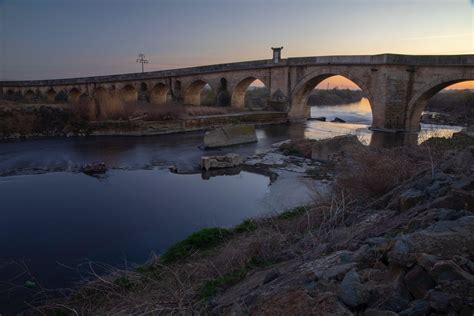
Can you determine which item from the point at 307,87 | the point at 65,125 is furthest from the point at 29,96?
the point at 307,87

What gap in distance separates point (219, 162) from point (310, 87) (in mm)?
14393

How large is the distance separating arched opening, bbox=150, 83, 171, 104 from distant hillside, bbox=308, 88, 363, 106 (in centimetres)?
2029

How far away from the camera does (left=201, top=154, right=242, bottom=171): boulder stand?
10992 mm

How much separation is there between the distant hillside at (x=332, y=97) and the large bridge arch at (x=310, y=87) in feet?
75.5

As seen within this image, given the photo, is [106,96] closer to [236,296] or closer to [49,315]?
[49,315]

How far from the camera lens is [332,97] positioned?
5119 centimetres

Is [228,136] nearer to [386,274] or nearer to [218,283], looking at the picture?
[218,283]

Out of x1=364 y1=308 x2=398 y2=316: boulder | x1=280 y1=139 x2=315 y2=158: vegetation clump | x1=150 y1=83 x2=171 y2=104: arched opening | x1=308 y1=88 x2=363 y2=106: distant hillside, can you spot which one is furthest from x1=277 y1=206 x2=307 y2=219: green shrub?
x1=308 y1=88 x2=363 y2=106: distant hillside

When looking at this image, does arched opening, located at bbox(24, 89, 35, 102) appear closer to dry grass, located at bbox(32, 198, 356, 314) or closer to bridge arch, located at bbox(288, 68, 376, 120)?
bridge arch, located at bbox(288, 68, 376, 120)

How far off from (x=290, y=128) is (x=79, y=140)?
38.8 ft

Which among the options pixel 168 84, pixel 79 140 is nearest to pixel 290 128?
pixel 79 140

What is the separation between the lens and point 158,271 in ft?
15.3

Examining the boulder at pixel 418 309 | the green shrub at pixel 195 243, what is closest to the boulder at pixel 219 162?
the green shrub at pixel 195 243

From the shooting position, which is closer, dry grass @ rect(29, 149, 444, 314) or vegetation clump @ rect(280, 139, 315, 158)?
dry grass @ rect(29, 149, 444, 314)
